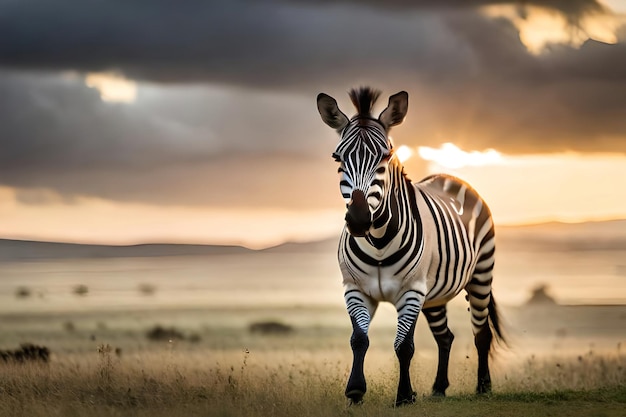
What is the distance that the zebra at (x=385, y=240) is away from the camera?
14703 mm

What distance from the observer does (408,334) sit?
15242 mm

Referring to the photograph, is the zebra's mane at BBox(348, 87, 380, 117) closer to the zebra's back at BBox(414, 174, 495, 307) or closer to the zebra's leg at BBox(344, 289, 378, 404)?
the zebra's back at BBox(414, 174, 495, 307)

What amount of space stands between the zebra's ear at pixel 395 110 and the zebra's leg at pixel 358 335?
8.58 ft

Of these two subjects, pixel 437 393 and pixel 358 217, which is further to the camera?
pixel 437 393

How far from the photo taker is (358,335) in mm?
14930

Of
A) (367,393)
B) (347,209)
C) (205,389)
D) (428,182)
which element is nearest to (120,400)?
(205,389)

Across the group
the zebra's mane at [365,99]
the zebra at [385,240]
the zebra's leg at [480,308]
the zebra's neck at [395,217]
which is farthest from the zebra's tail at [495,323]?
the zebra's mane at [365,99]

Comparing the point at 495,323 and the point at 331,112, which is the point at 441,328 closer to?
the point at 495,323

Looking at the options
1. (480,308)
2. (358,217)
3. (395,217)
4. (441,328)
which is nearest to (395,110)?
(395,217)

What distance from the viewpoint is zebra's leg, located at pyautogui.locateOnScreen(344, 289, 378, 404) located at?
48.3ft

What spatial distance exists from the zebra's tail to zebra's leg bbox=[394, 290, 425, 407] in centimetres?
419

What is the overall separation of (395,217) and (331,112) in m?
1.86

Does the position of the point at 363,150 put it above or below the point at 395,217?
above

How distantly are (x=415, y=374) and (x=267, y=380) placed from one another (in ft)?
9.57
